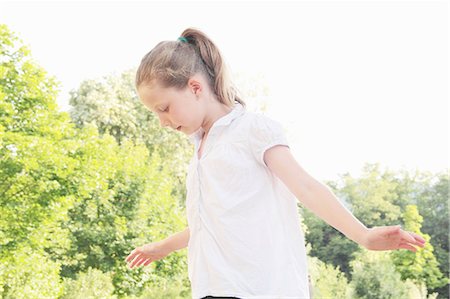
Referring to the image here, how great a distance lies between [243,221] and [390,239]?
30 centimetres

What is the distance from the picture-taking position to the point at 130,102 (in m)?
17.2

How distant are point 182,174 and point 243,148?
47.3ft

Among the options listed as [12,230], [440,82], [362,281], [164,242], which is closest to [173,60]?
[164,242]

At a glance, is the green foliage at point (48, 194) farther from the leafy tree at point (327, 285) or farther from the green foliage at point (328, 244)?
the green foliage at point (328, 244)

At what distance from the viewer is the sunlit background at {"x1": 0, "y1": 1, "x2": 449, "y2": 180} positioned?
1786 cm

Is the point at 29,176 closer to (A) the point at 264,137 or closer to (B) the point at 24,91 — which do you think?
(B) the point at 24,91

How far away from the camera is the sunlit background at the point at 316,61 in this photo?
17.9 metres

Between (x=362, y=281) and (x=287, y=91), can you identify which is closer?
(x=362, y=281)

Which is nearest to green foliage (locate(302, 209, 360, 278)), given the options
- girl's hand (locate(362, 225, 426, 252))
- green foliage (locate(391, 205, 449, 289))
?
green foliage (locate(391, 205, 449, 289))

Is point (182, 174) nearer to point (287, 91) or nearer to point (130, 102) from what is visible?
point (130, 102)

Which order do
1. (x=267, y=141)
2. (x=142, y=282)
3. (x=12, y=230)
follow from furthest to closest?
1. (x=142, y=282)
2. (x=12, y=230)
3. (x=267, y=141)

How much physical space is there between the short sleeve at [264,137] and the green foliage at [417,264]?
1556 centimetres

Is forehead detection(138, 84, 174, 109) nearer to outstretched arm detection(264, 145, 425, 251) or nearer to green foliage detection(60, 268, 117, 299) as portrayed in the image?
outstretched arm detection(264, 145, 425, 251)

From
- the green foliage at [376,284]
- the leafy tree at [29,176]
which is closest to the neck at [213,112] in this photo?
the leafy tree at [29,176]
